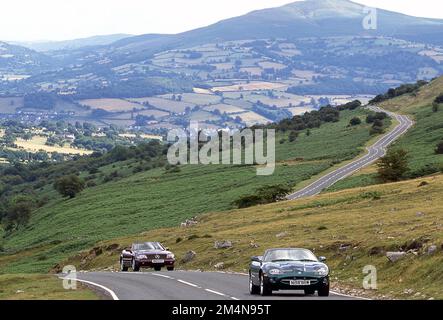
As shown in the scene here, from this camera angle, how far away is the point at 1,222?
153 metres

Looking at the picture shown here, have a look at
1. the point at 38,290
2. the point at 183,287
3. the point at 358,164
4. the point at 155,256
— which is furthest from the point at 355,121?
the point at 183,287

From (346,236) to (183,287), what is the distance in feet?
57.4

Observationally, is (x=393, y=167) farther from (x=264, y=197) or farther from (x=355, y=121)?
(x=355, y=121)

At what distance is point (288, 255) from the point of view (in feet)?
106

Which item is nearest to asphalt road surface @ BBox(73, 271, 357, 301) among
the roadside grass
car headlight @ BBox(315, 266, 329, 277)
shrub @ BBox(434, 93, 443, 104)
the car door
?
the car door

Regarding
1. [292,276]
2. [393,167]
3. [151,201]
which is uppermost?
[292,276]

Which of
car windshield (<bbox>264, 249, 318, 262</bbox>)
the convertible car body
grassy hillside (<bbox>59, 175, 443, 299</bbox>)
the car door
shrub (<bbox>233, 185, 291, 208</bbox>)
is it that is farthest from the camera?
shrub (<bbox>233, 185, 291, 208</bbox>)

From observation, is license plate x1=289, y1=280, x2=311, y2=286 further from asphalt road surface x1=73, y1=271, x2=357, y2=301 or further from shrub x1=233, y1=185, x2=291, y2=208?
shrub x1=233, y1=185, x2=291, y2=208

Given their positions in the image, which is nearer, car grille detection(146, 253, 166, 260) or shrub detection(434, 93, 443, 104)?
car grille detection(146, 253, 166, 260)

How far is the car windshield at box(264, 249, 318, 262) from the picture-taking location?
1260 inches

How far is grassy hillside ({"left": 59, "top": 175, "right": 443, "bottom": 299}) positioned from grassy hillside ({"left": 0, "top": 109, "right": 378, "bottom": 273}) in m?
14.8

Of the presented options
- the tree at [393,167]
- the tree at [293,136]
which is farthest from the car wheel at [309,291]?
the tree at [293,136]
